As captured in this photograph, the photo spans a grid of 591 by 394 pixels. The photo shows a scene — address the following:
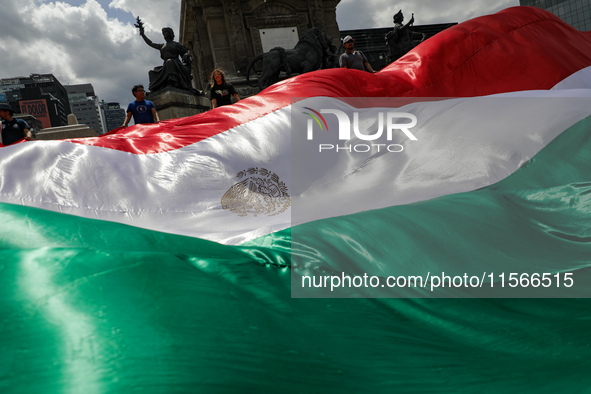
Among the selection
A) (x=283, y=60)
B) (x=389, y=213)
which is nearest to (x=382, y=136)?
(x=389, y=213)

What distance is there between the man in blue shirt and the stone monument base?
515 cm

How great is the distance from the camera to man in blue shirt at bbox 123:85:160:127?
17.9ft

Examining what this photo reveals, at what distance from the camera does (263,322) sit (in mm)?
804

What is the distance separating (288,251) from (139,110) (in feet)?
15.6

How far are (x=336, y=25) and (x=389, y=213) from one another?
690 inches

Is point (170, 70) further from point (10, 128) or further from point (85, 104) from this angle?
point (85, 104)

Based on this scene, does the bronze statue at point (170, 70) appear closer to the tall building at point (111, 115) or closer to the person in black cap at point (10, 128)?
the person in black cap at point (10, 128)

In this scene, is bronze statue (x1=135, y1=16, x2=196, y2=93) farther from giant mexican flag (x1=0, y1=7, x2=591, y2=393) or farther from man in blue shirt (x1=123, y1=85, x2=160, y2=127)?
giant mexican flag (x1=0, y1=7, x2=591, y2=393)

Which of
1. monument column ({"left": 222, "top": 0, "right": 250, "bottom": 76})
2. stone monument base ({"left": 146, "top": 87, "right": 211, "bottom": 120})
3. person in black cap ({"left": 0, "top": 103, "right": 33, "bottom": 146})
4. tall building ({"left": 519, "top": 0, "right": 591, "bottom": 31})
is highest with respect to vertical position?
tall building ({"left": 519, "top": 0, "right": 591, "bottom": 31})

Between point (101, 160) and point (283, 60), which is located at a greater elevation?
point (283, 60)

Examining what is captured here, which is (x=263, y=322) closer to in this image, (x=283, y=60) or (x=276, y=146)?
(x=276, y=146)

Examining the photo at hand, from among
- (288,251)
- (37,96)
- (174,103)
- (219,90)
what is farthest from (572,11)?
(37,96)

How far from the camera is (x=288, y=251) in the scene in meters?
1.28

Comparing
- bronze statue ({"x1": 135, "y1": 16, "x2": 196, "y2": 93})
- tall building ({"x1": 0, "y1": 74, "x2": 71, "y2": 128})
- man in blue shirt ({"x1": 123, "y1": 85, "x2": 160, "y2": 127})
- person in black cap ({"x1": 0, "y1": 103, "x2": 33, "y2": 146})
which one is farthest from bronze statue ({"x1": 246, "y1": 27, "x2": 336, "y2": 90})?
tall building ({"x1": 0, "y1": 74, "x2": 71, "y2": 128})
